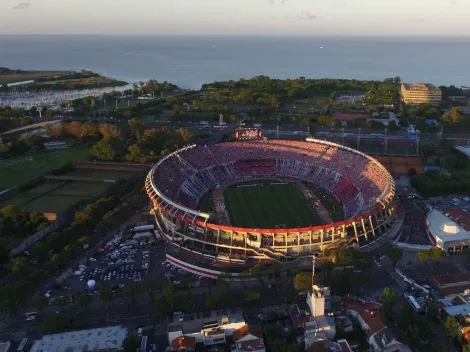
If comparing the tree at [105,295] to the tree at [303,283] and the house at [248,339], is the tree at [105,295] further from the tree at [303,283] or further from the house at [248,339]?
the tree at [303,283]

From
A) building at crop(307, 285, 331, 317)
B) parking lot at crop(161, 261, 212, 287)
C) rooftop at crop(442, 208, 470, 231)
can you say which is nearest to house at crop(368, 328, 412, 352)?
building at crop(307, 285, 331, 317)

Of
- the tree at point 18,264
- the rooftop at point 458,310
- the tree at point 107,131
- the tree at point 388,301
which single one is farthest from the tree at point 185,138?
the rooftop at point 458,310

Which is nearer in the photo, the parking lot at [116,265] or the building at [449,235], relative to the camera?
the parking lot at [116,265]

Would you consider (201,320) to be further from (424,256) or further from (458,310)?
(424,256)

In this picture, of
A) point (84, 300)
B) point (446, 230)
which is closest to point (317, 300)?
point (84, 300)

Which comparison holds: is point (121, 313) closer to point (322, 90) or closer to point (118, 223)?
point (118, 223)

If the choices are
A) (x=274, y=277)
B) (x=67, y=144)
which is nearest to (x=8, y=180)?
(x=67, y=144)

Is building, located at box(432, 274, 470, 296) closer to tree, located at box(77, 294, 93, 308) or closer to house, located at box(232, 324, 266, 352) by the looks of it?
house, located at box(232, 324, 266, 352)
